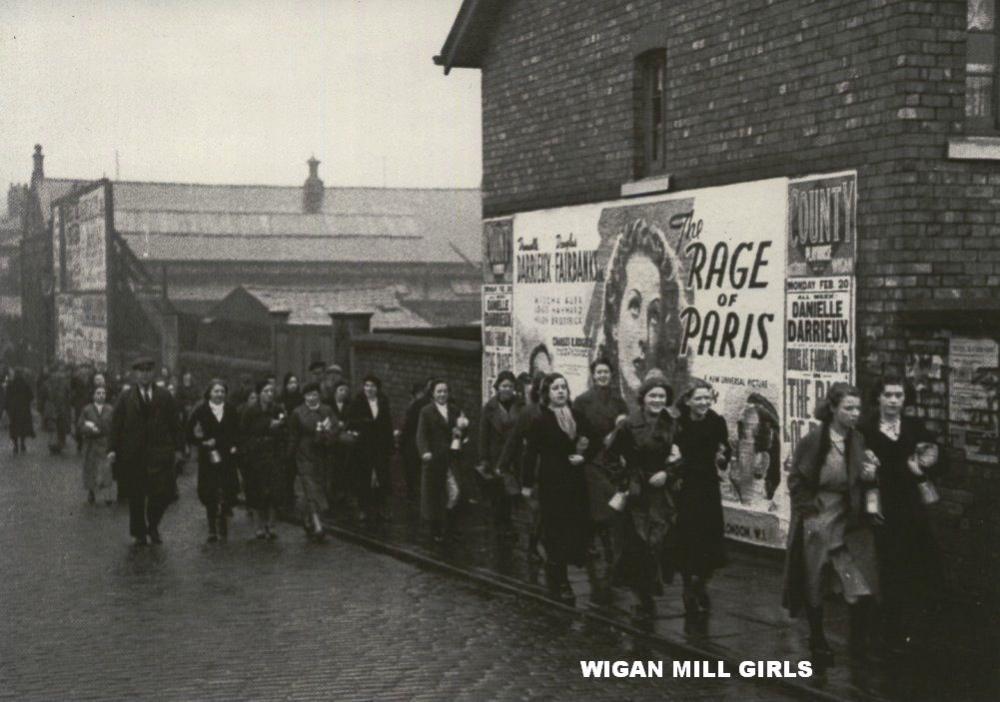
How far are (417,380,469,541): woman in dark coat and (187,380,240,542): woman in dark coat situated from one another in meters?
2.15

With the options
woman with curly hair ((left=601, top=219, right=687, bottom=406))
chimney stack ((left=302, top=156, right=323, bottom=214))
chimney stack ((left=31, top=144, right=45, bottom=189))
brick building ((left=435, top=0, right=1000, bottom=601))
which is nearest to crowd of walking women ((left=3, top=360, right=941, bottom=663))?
woman with curly hair ((left=601, top=219, right=687, bottom=406))

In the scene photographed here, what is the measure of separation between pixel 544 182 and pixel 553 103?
0.98 metres

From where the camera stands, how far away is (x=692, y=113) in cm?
1589

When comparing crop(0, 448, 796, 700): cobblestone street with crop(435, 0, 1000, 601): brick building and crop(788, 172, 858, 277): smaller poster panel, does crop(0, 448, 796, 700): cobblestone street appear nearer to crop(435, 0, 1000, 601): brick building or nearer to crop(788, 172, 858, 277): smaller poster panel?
crop(435, 0, 1000, 601): brick building

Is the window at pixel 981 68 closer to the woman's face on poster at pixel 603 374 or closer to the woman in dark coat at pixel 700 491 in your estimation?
the woman in dark coat at pixel 700 491

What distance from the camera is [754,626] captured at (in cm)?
1110

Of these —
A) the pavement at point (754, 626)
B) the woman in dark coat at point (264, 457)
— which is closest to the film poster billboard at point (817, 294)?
the pavement at point (754, 626)

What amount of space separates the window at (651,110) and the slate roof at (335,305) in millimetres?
18646

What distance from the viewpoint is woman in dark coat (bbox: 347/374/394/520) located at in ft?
58.5

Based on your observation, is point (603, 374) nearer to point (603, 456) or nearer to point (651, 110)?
point (603, 456)

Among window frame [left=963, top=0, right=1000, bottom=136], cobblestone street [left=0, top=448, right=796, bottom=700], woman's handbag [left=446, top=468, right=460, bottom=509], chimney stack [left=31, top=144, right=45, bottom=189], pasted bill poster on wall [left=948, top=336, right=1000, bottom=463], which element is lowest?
cobblestone street [left=0, top=448, right=796, bottom=700]

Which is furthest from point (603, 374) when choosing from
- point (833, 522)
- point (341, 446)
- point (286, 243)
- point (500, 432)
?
point (286, 243)

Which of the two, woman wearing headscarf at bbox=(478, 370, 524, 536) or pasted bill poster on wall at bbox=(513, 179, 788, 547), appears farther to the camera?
woman wearing headscarf at bbox=(478, 370, 524, 536)

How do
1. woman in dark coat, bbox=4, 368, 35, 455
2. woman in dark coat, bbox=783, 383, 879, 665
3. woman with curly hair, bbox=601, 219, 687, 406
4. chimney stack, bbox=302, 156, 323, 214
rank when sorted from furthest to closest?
chimney stack, bbox=302, 156, 323, 214 → woman in dark coat, bbox=4, 368, 35, 455 → woman with curly hair, bbox=601, 219, 687, 406 → woman in dark coat, bbox=783, 383, 879, 665
